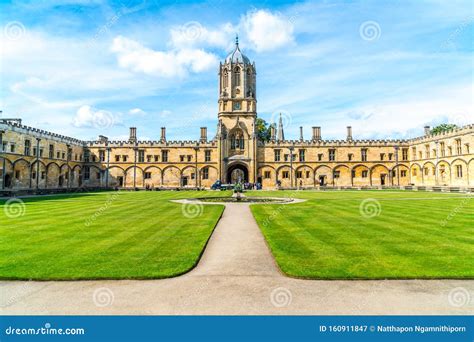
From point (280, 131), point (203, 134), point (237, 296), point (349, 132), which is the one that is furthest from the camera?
point (280, 131)

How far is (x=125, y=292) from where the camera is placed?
5.96m

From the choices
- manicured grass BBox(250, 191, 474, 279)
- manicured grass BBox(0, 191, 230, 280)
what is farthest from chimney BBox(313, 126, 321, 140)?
manicured grass BBox(0, 191, 230, 280)

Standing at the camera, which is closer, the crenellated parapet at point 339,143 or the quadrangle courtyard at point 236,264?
the quadrangle courtyard at point 236,264

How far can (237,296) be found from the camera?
5793 millimetres

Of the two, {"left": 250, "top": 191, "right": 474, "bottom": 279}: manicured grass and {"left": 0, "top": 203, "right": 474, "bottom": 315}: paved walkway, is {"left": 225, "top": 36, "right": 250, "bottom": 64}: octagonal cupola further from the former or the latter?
{"left": 0, "top": 203, "right": 474, "bottom": 315}: paved walkway

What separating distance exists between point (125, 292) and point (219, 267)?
238 cm

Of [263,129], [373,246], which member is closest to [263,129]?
[263,129]

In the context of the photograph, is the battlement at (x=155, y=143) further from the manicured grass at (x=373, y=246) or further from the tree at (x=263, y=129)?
the manicured grass at (x=373, y=246)

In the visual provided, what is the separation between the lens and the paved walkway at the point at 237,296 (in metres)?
5.24

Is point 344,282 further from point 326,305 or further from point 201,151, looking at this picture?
point 201,151

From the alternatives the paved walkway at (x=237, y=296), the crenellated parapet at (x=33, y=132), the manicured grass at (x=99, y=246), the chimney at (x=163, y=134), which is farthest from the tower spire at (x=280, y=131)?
the paved walkway at (x=237, y=296)

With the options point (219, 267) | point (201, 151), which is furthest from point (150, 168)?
point (219, 267)

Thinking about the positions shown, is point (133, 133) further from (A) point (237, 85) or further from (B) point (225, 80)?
(A) point (237, 85)

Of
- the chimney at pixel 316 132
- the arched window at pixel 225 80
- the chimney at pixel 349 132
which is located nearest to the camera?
the arched window at pixel 225 80
